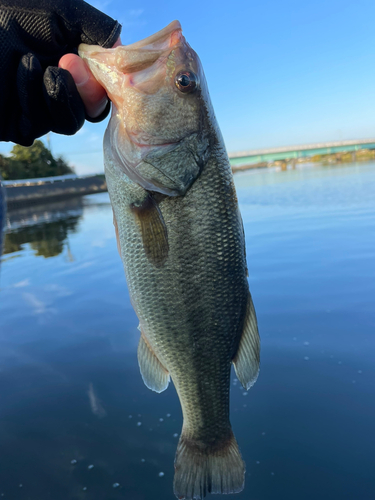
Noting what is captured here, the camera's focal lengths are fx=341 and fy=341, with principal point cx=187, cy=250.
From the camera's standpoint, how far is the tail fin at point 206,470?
1.97m

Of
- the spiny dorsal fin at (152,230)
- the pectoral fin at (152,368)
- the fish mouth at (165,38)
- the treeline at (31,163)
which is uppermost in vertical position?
the treeline at (31,163)

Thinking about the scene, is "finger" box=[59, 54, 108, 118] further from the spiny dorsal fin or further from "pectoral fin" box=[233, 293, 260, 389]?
"pectoral fin" box=[233, 293, 260, 389]

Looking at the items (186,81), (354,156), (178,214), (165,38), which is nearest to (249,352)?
(178,214)

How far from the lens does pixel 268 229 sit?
11641 mm

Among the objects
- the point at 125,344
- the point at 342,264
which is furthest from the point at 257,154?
the point at 125,344

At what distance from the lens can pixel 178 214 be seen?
6.18ft

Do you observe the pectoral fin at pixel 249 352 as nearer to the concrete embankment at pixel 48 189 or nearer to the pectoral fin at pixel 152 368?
the pectoral fin at pixel 152 368

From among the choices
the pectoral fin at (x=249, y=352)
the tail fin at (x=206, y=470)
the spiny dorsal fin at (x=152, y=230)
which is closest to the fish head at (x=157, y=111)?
the spiny dorsal fin at (x=152, y=230)

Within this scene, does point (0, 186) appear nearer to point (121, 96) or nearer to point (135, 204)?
point (135, 204)

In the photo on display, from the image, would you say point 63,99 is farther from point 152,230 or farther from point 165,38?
point 152,230

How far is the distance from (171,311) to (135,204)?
644mm

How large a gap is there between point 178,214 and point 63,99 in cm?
90

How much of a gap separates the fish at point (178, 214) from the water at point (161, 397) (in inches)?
42.9

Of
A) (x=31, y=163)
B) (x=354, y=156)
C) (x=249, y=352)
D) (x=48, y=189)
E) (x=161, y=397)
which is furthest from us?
(x=354, y=156)
